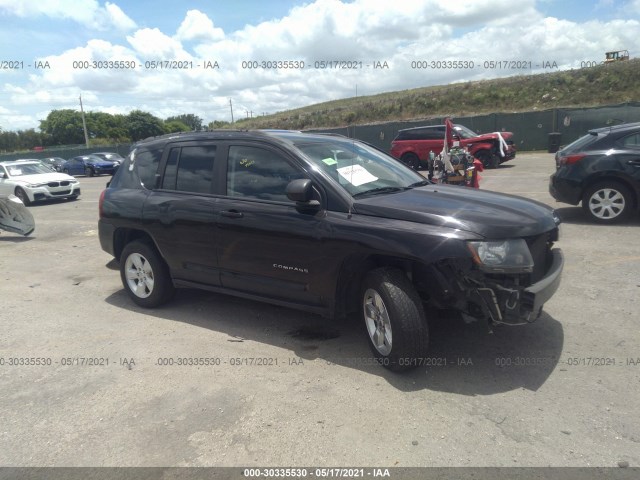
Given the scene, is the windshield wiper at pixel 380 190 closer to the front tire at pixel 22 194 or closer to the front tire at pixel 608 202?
the front tire at pixel 608 202

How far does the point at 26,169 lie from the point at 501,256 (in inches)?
690

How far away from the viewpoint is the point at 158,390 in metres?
3.79

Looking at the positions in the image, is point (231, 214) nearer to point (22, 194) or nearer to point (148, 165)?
point (148, 165)

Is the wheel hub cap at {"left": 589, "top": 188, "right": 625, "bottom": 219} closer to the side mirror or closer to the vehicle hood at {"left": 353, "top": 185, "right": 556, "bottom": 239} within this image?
the vehicle hood at {"left": 353, "top": 185, "right": 556, "bottom": 239}

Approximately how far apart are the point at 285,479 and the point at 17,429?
76.7 inches

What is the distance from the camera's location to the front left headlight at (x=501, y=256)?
3404mm

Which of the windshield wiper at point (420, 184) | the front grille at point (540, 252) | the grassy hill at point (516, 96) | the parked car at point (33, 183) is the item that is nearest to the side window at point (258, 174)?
the windshield wiper at point (420, 184)

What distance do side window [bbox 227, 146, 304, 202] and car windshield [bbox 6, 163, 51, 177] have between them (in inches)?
582

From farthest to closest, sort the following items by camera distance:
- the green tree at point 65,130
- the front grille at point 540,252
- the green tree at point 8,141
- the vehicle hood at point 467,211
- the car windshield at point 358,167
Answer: the green tree at point 65,130 → the green tree at point 8,141 → the car windshield at point 358,167 → the front grille at point 540,252 → the vehicle hood at point 467,211

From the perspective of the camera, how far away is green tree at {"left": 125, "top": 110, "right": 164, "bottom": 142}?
90819 millimetres

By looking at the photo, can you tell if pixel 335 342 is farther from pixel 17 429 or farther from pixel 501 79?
pixel 501 79

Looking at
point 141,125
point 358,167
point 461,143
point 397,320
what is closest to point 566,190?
point 358,167

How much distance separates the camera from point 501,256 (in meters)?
3.45

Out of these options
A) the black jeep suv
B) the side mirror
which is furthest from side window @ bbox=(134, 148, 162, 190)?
the side mirror
